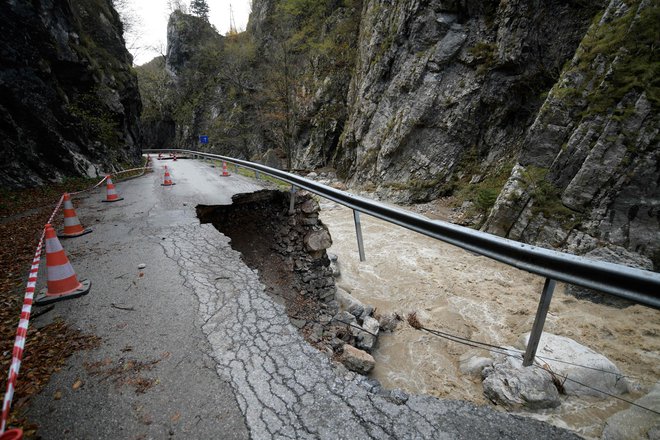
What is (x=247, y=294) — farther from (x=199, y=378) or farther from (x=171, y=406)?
(x=171, y=406)

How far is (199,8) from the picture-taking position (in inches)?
1864

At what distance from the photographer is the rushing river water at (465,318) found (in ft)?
9.80

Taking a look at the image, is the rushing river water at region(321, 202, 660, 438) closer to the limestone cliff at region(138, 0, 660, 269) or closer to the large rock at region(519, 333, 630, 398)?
the large rock at region(519, 333, 630, 398)

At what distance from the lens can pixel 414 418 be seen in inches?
69.7

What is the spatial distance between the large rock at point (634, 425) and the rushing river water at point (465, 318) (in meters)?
0.22

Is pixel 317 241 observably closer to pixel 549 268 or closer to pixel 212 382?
pixel 212 382

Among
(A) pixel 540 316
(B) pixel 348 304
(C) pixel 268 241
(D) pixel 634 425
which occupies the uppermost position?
(A) pixel 540 316

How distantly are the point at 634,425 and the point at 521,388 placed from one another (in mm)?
715

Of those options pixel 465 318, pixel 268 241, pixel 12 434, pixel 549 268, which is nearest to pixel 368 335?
pixel 549 268

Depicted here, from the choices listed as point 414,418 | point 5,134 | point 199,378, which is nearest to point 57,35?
point 5,134

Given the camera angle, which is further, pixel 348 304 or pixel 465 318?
pixel 465 318

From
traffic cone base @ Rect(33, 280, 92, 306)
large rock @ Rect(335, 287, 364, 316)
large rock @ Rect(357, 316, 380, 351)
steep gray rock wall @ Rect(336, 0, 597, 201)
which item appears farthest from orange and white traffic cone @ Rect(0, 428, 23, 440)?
steep gray rock wall @ Rect(336, 0, 597, 201)

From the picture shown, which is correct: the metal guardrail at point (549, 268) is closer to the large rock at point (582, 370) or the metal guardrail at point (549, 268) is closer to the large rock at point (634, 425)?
the large rock at point (634, 425)

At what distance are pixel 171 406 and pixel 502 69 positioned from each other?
13.9 m
